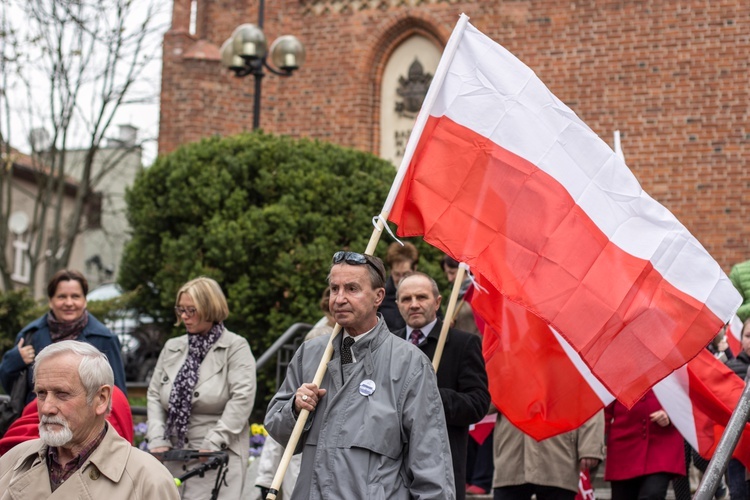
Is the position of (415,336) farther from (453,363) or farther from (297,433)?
(297,433)

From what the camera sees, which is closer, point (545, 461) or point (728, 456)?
point (728, 456)

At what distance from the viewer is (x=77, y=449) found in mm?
4594

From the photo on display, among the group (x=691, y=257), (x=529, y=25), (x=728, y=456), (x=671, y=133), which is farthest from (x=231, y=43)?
(x=728, y=456)

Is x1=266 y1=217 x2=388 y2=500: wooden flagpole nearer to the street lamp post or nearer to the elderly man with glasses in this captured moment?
the elderly man with glasses

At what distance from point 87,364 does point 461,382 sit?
2703 millimetres

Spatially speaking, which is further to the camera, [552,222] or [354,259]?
[552,222]

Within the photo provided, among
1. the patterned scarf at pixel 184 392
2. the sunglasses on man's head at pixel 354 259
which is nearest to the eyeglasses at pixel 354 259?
the sunglasses on man's head at pixel 354 259

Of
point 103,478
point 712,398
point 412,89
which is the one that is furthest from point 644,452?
point 412,89

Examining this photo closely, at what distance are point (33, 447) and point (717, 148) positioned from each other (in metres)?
14.3

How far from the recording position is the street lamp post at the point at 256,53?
618 inches

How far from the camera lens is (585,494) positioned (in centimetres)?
853

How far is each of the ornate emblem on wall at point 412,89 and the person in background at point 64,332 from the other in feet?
39.7

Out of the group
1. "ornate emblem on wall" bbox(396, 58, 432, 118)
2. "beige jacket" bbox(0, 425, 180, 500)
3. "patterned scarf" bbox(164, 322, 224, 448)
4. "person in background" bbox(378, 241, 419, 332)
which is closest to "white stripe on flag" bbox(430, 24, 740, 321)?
"person in background" bbox(378, 241, 419, 332)

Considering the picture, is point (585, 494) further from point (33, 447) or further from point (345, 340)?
point (33, 447)
